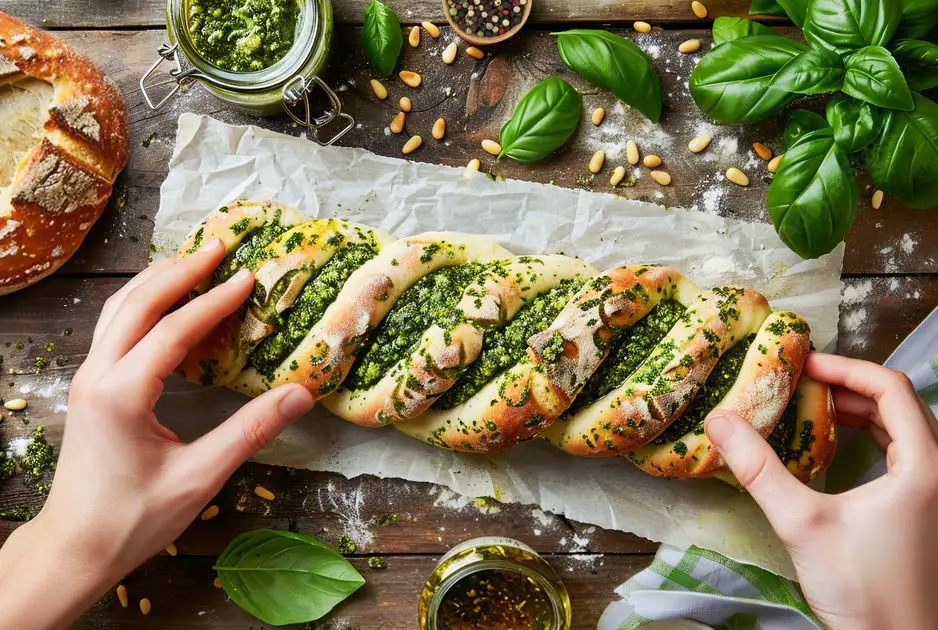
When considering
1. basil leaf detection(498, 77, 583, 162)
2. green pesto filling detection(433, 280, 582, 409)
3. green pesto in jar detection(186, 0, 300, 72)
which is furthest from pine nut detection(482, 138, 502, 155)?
green pesto in jar detection(186, 0, 300, 72)

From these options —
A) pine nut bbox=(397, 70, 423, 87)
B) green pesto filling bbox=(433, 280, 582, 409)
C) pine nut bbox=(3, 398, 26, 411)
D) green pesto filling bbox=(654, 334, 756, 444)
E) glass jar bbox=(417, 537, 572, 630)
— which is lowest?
glass jar bbox=(417, 537, 572, 630)

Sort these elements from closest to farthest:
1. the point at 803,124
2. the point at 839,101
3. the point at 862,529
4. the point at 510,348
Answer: the point at 862,529 → the point at 510,348 → the point at 839,101 → the point at 803,124

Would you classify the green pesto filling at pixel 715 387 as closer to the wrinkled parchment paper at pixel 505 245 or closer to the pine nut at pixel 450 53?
the wrinkled parchment paper at pixel 505 245

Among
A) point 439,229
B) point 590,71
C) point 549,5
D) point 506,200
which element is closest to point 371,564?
point 439,229

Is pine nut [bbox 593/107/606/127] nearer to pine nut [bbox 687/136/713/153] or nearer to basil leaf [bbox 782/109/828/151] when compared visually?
pine nut [bbox 687/136/713/153]

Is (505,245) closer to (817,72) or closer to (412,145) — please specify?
(412,145)

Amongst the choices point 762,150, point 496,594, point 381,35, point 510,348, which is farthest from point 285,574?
point 762,150

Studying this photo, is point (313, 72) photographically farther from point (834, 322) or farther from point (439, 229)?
point (834, 322)
